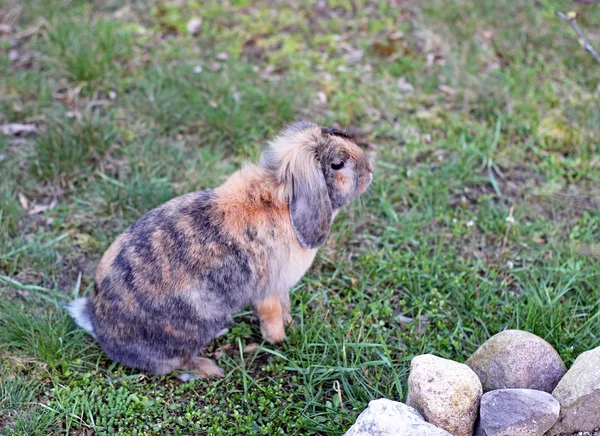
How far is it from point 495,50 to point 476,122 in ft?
3.68

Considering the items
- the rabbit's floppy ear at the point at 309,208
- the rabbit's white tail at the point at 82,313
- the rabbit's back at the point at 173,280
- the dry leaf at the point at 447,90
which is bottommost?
the rabbit's white tail at the point at 82,313

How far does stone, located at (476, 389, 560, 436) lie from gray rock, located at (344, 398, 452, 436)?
261 millimetres

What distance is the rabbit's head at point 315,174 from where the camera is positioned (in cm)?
356

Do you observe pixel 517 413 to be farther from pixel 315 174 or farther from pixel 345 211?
pixel 345 211

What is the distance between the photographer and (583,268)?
4.44 meters

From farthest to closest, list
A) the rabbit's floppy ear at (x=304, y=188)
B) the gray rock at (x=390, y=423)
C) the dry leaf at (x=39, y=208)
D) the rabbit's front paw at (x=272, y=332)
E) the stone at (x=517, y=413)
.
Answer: the dry leaf at (x=39, y=208) < the rabbit's front paw at (x=272, y=332) < the rabbit's floppy ear at (x=304, y=188) < the stone at (x=517, y=413) < the gray rock at (x=390, y=423)

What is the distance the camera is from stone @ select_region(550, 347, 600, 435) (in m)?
3.12

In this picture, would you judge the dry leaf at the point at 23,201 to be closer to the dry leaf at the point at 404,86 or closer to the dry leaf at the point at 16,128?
the dry leaf at the point at 16,128

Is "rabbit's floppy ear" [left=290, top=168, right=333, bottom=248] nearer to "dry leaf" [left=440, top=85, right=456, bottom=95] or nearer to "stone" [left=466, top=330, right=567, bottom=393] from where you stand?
"stone" [left=466, top=330, right=567, bottom=393]

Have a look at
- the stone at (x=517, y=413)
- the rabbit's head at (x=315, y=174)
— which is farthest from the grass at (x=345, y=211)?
the rabbit's head at (x=315, y=174)

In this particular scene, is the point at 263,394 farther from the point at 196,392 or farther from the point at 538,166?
the point at 538,166

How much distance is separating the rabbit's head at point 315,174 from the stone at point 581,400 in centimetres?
146

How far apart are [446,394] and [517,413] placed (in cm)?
33

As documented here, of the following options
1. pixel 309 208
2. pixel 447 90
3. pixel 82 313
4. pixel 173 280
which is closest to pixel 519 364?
pixel 309 208
